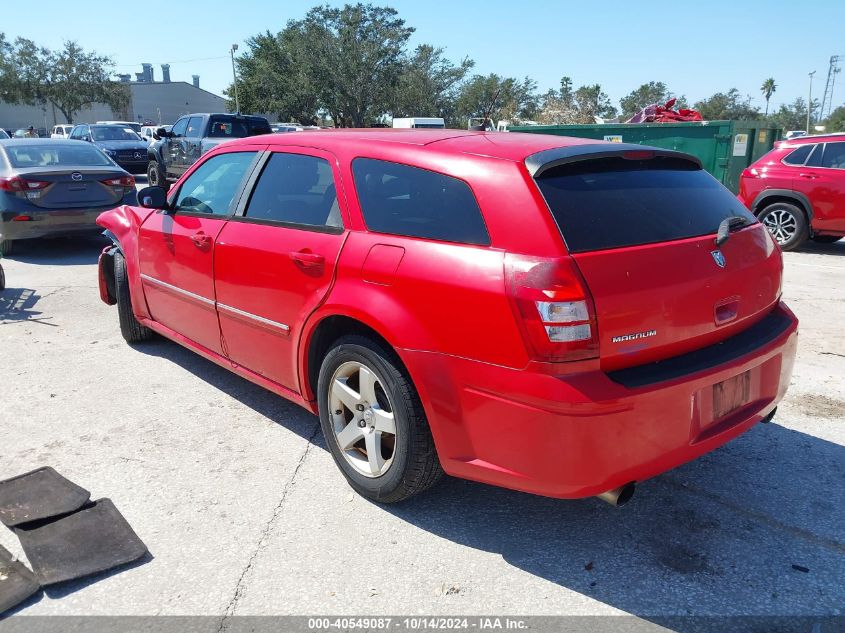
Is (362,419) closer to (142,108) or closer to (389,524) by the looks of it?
(389,524)

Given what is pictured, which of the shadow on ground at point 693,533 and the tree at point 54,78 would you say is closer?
the shadow on ground at point 693,533

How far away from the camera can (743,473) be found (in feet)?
11.4

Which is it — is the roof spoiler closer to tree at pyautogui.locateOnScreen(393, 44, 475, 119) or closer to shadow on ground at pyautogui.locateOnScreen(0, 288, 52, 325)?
shadow on ground at pyautogui.locateOnScreen(0, 288, 52, 325)

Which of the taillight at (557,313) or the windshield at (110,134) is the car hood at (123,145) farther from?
→ the taillight at (557,313)

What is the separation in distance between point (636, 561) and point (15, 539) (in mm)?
2709

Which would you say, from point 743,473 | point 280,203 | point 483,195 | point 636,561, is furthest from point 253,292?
point 743,473

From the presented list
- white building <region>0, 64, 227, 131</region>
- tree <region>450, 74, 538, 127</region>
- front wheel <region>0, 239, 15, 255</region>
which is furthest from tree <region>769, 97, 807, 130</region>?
front wheel <region>0, 239, 15, 255</region>

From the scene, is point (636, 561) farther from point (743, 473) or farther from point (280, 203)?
point (280, 203)

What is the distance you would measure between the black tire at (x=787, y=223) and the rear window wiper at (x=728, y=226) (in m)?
7.40

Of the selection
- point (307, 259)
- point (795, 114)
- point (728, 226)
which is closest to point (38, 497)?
point (307, 259)

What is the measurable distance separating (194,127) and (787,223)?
1259 centimetres

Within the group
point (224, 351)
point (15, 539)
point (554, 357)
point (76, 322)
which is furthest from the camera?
point (76, 322)

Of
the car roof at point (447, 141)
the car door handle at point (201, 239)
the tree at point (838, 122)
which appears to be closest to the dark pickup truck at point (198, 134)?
the car door handle at point (201, 239)

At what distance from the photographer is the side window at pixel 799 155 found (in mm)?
9531
